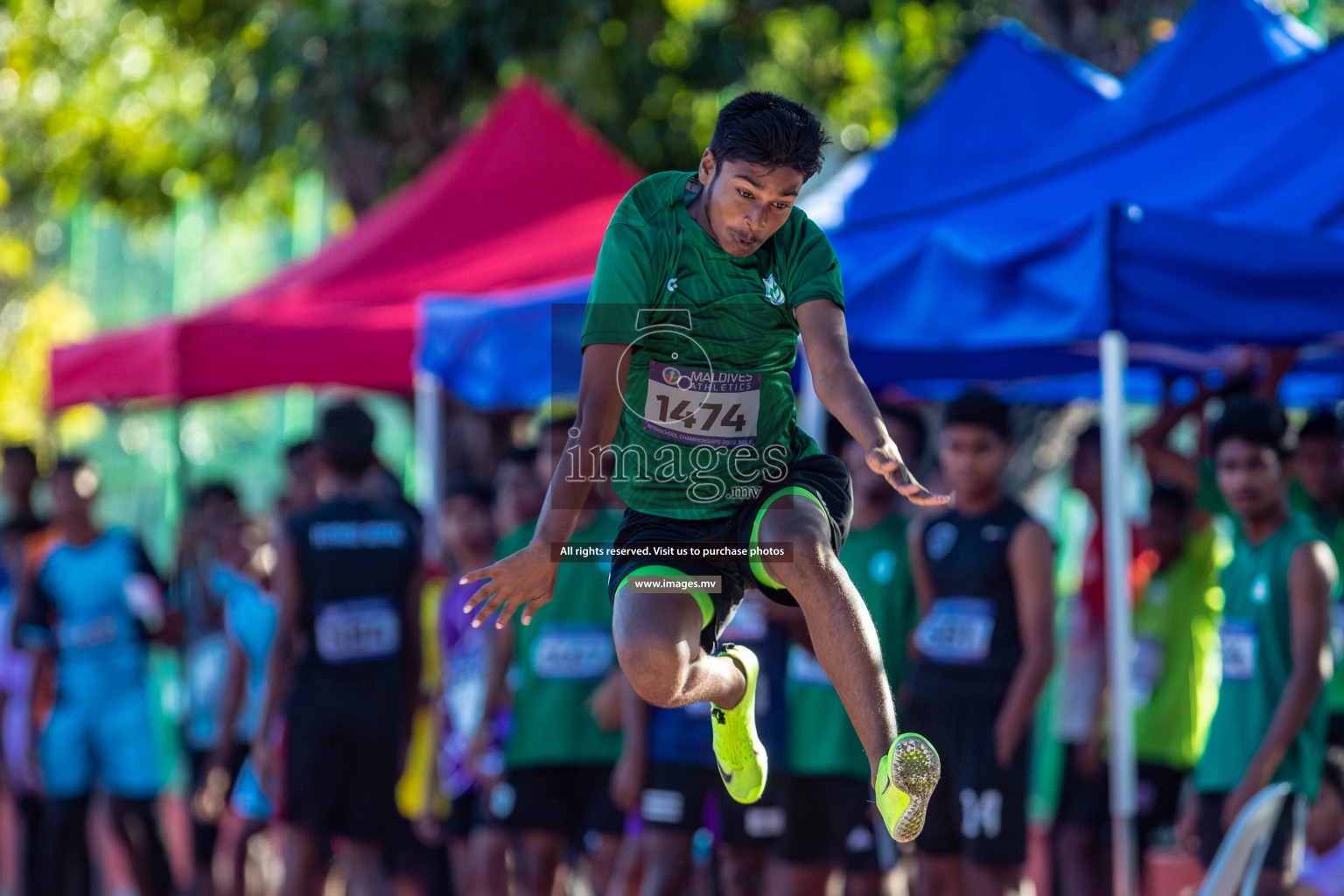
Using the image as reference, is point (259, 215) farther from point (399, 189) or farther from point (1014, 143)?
point (1014, 143)

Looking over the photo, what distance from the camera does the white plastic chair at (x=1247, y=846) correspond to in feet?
15.0

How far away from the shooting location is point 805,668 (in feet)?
18.7

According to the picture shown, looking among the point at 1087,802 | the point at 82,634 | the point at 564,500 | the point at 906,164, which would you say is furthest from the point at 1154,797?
the point at 82,634

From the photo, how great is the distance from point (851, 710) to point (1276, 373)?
4.00 meters

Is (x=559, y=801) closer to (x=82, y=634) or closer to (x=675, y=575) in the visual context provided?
(x=82, y=634)

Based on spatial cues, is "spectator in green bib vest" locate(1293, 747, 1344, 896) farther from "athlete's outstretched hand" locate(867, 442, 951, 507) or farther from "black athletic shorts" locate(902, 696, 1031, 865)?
"athlete's outstretched hand" locate(867, 442, 951, 507)

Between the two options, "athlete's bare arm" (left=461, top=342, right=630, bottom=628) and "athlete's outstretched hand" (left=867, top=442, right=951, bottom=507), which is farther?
"athlete's bare arm" (left=461, top=342, right=630, bottom=628)

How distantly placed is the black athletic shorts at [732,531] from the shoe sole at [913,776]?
1.51 feet

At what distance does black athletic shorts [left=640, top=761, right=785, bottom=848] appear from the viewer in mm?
5672

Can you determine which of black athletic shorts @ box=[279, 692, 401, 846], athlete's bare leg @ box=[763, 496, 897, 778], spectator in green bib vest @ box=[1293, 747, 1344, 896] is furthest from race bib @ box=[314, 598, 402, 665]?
spectator in green bib vest @ box=[1293, 747, 1344, 896]

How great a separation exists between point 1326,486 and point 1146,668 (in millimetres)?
1083

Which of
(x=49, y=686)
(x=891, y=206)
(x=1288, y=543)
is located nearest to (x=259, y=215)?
(x=49, y=686)

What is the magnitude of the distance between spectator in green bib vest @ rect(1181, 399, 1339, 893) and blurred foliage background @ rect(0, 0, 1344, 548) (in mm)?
4195

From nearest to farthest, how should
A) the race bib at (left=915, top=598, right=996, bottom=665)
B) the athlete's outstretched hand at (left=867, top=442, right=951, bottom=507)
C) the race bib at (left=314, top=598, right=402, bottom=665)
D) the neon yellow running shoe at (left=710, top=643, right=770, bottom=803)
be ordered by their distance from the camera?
the athlete's outstretched hand at (left=867, top=442, right=951, bottom=507), the neon yellow running shoe at (left=710, top=643, right=770, bottom=803), the race bib at (left=915, top=598, right=996, bottom=665), the race bib at (left=314, top=598, right=402, bottom=665)
